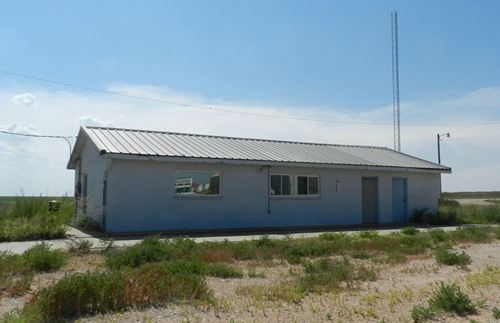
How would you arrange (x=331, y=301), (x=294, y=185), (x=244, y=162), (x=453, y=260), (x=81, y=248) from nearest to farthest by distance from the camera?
1. (x=331, y=301)
2. (x=453, y=260)
3. (x=81, y=248)
4. (x=244, y=162)
5. (x=294, y=185)

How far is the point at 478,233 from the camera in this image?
A: 19406 millimetres

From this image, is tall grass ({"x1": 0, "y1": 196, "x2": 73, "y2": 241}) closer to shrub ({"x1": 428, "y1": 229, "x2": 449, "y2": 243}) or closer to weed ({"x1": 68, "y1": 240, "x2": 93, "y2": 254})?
weed ({"x1": 68, "y1": 240, "x2": 93, "y2": 254})

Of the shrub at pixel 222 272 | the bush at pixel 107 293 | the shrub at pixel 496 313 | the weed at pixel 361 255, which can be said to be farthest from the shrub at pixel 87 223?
the shrub at pixel 496 313

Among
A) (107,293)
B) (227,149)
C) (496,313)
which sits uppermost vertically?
(227,149)

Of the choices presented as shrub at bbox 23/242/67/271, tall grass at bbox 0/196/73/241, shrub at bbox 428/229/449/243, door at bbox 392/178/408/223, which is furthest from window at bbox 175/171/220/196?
door at bbox 392/178/408/223

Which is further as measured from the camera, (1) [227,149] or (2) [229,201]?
(1) [227,149]

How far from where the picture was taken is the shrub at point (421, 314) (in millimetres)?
6895

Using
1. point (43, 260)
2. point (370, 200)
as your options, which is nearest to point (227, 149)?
point (370, 200)

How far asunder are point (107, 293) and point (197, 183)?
1287 centimetres

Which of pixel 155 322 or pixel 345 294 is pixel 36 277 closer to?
pixel 155 322

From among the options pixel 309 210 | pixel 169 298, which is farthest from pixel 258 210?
pixel 169 298

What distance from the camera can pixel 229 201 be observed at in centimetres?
2050

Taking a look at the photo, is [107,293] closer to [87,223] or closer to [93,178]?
[87,223]

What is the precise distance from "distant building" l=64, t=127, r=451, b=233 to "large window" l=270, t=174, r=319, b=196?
43 millimetres
